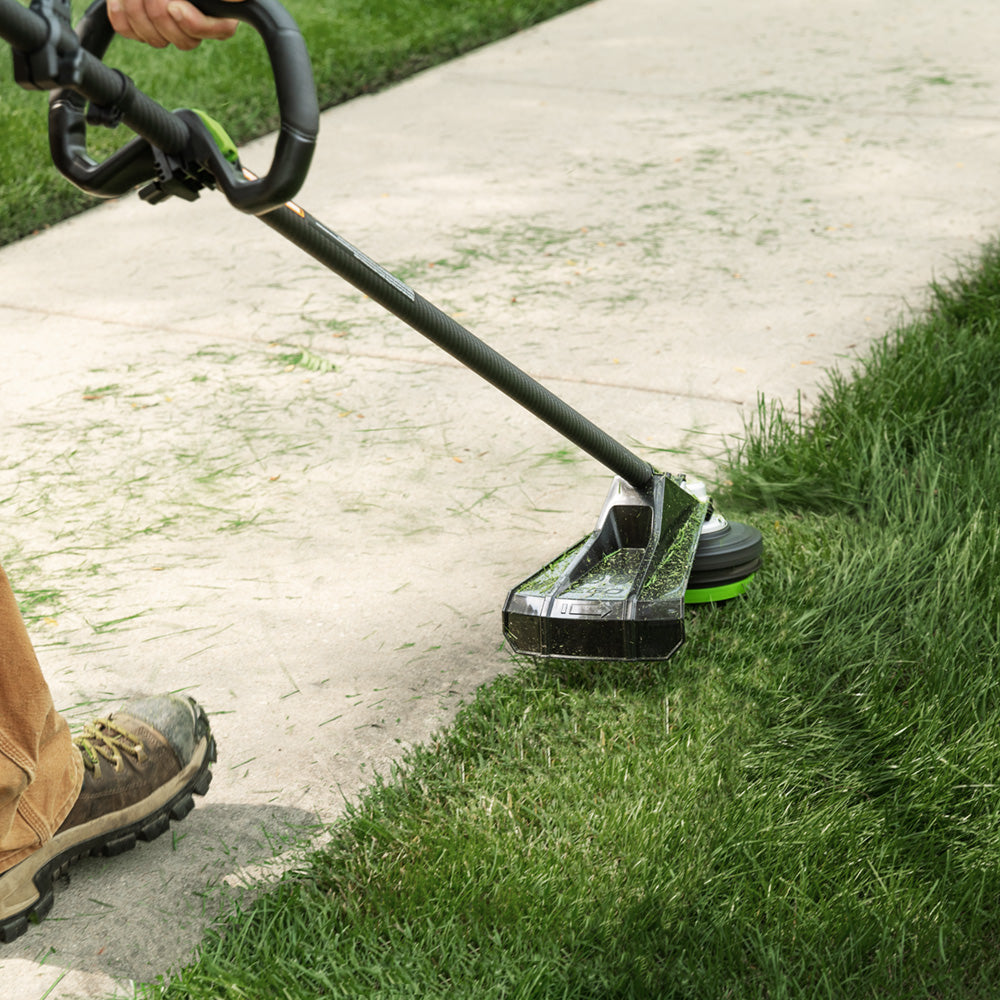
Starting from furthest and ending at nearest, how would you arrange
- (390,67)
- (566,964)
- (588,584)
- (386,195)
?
(390,67), (386,195), (588,584), (566,964)

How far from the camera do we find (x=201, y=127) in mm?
1410

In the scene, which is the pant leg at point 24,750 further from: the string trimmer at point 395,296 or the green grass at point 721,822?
the string trimmer at point 395,296

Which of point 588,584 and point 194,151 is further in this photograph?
point 588,584

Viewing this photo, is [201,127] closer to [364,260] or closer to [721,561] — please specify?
[364,260]

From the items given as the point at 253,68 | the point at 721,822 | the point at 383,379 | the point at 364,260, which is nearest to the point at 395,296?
the point at 364,260

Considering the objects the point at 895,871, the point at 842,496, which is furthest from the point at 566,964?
the point at 842,496

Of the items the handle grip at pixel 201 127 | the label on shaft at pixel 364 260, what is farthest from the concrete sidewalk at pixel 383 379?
the handle grip at pixel 201 127

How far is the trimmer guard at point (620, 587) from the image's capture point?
83.6 inches

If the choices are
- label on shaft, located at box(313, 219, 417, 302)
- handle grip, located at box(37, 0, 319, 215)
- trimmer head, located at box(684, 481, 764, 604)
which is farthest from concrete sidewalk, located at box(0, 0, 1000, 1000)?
handle grip, located at box(37, 0, 319, 215)

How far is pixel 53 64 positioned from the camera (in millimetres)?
1222

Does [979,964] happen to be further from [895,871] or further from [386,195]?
[386,195]

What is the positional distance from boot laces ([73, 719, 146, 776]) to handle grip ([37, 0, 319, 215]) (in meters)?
0.83

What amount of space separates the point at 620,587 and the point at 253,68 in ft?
15.1

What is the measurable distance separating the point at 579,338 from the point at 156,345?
1.23m
